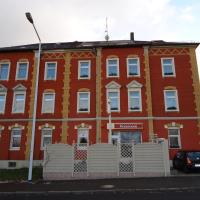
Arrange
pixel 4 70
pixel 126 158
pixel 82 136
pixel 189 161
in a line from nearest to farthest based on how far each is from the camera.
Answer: pixel 126 158 → pixel 189 161 → pixel 82 136 → pixel 4 70

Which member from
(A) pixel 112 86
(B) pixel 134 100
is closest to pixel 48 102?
(A) pixel 112 86

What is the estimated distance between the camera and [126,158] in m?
16.0

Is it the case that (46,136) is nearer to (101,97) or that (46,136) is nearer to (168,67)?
(101,97)

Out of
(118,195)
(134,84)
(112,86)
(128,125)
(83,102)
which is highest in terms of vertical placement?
(134,84)

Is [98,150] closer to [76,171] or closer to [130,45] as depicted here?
[76,171]

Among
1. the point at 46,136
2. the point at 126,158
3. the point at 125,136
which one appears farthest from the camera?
the point at 46,136

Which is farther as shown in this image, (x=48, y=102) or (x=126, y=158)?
(x=48, y=102)

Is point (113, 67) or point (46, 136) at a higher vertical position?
point (113, 67)

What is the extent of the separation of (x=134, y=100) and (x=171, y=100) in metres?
3.58

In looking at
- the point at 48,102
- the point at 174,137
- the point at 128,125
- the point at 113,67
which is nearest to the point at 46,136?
the point at 48,102

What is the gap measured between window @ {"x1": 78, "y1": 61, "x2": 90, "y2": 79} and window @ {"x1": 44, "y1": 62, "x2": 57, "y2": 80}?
2.62m

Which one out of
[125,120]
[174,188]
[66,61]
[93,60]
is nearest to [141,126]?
[125,120]

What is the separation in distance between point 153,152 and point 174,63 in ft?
41.8

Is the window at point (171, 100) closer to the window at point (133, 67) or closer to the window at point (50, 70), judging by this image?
the window at point (133, 67)
